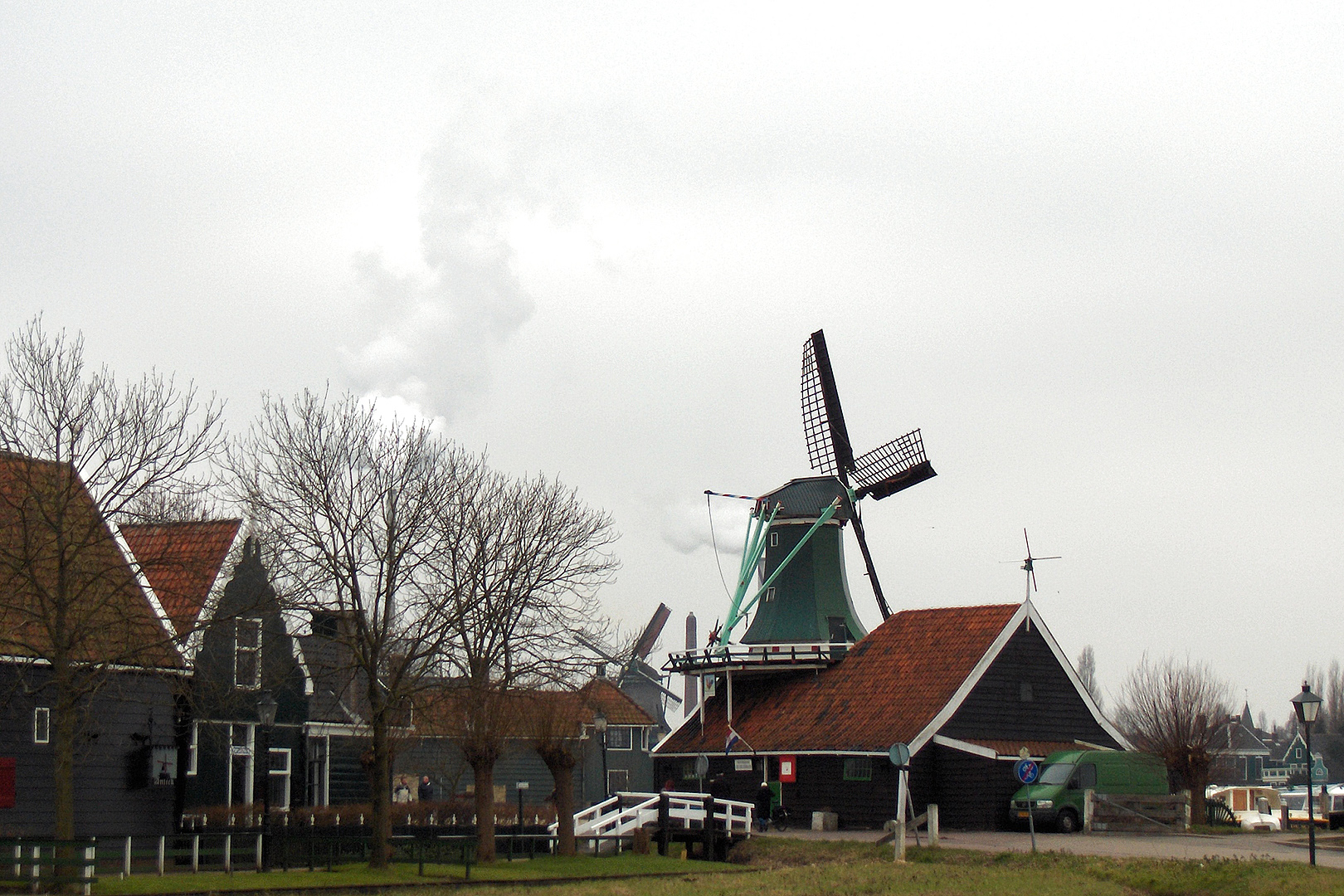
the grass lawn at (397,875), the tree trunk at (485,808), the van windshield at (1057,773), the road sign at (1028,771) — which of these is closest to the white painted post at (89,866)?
the grass lawn at (397,875)

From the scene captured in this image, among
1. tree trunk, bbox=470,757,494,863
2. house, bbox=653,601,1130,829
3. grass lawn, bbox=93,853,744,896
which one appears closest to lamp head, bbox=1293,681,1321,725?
grass lawn, bbox=93,853,744,896

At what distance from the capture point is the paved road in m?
28.4

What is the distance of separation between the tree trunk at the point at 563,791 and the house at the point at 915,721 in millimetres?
11532

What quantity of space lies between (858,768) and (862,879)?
15195mm

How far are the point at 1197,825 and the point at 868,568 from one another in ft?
56.0

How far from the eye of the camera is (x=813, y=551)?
166 feet

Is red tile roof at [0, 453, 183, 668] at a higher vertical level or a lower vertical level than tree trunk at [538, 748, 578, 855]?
higher

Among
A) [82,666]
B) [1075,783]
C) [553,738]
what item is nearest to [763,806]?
[1075,783]

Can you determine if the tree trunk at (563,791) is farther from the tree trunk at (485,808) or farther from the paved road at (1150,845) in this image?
the paved road at (1150,845)

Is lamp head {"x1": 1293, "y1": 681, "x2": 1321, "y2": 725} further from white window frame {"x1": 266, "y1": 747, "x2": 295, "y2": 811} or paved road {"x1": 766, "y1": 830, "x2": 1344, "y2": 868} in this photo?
white window frame {"x1": 266, "y1": 747, "x2": 295, "y2": 811}

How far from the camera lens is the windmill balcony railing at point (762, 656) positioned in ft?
150

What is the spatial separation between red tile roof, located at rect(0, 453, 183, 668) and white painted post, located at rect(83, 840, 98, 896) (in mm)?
2904

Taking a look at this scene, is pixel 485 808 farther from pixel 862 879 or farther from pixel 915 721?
pixel 915 721

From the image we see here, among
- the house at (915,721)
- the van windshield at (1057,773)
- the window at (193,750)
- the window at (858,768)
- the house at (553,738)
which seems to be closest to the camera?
the house at (553,738)
